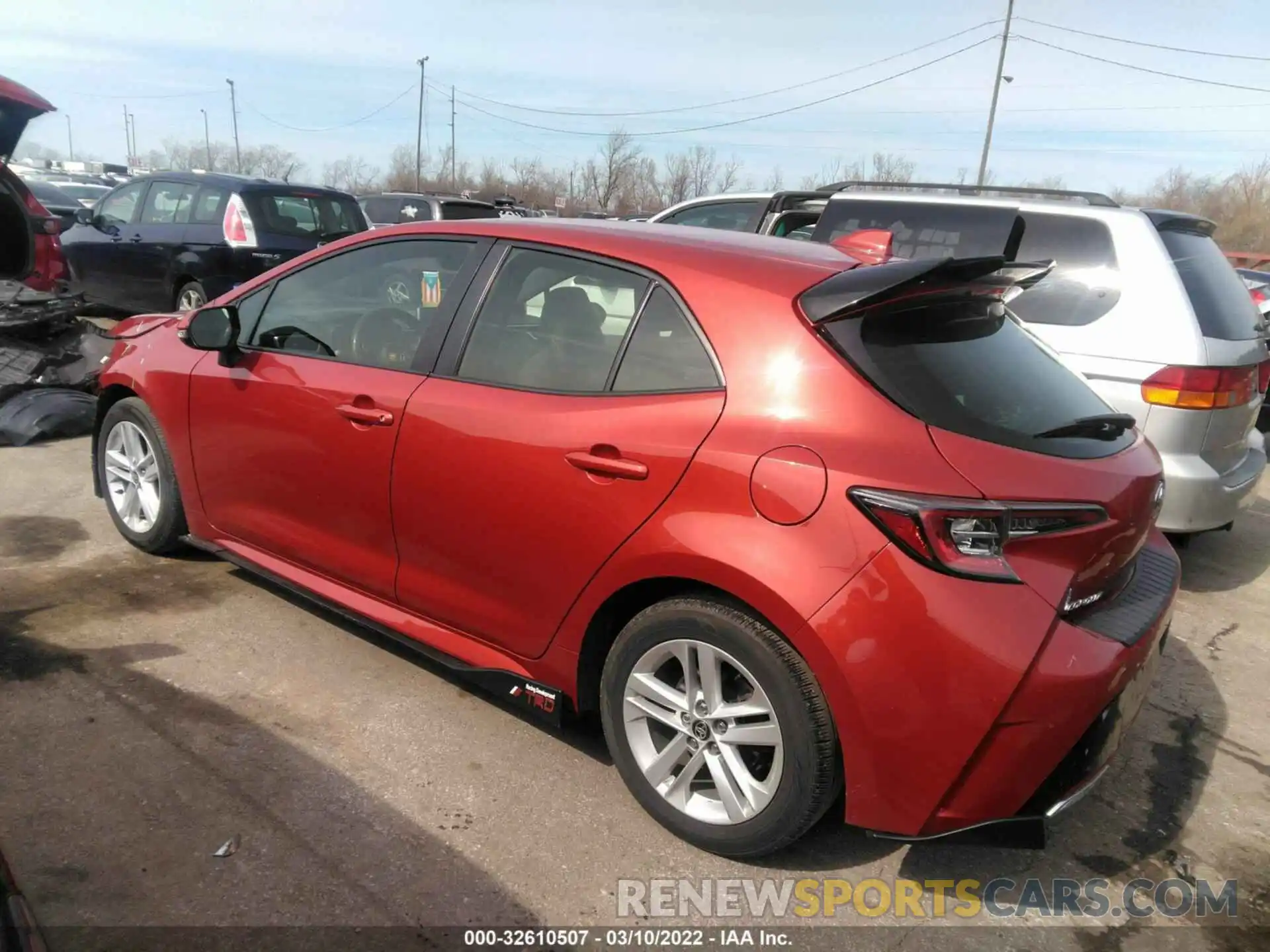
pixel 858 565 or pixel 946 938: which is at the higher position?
pixel 858 565

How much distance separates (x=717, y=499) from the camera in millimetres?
2412

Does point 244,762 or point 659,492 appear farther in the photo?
point 244,762

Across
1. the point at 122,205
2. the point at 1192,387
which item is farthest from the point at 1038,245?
the point at 122,205

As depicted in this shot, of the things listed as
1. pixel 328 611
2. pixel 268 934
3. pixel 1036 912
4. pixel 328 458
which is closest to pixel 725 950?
pixel 1036 912

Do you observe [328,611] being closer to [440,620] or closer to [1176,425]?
[440,620]

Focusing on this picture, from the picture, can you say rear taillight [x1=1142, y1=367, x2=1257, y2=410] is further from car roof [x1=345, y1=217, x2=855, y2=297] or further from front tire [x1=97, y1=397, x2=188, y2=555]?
front tire [x1=97, y1=397, x2=188, y2=555]

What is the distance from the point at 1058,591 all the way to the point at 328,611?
292 centimetres

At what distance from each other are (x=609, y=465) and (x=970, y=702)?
1101 millimetres

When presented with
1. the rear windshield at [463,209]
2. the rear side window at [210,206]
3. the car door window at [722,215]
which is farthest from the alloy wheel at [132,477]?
the rear windshield at [463,209]

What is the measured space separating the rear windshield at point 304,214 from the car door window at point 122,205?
1.76m

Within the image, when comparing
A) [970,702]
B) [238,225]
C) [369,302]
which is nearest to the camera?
[970,702]

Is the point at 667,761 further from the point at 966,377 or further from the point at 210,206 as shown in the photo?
the point at 210,206

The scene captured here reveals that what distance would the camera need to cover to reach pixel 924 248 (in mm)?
5402

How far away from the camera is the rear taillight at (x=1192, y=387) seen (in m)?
4.22
